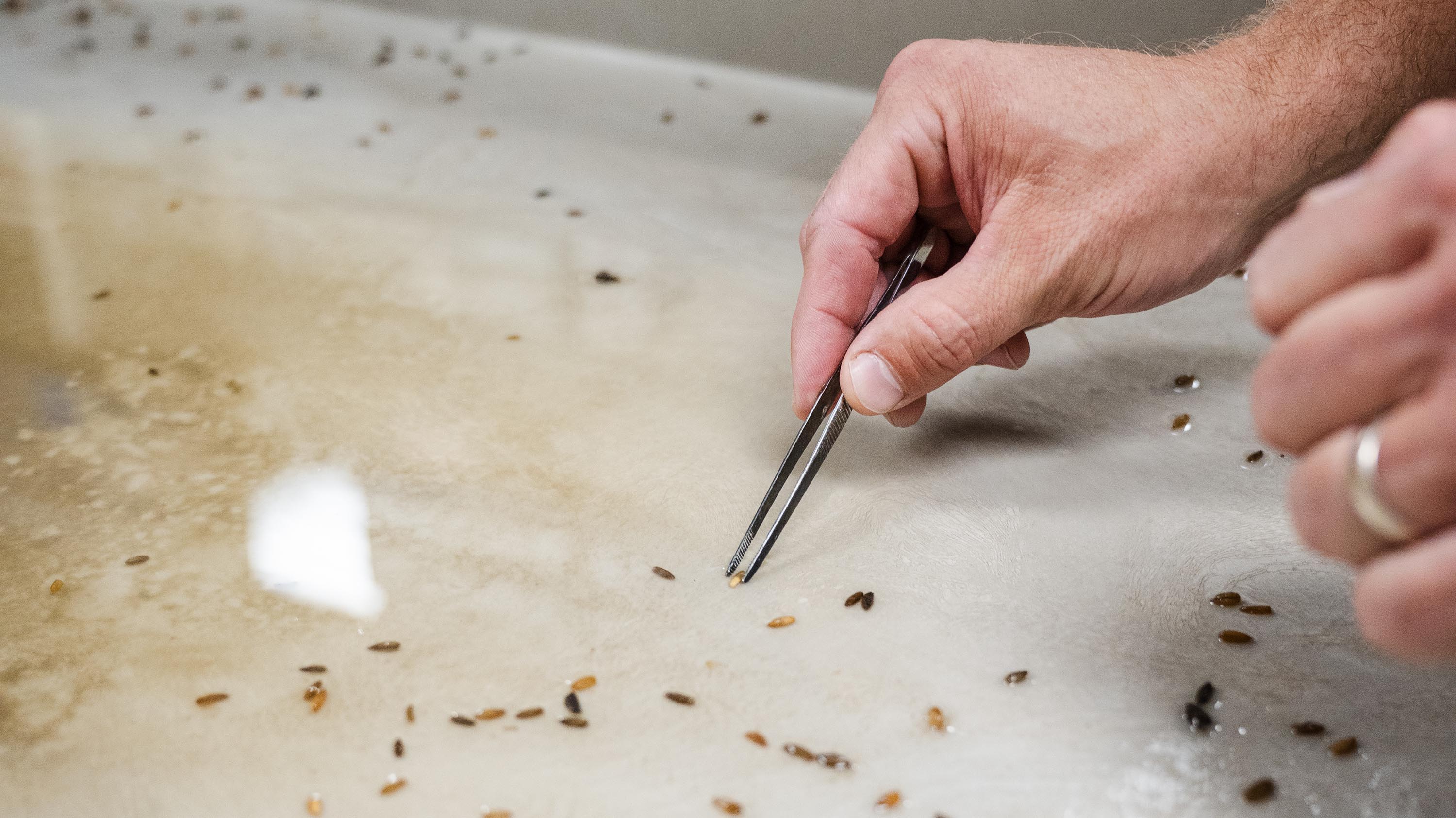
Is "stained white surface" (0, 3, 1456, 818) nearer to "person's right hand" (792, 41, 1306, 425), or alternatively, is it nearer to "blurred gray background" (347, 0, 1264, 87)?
"person's right hand" (792, 41, 1306, 425)

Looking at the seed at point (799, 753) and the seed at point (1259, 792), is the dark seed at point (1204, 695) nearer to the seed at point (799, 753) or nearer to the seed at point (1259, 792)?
the seed at point (1259, 792)

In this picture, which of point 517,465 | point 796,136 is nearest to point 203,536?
point 517,465

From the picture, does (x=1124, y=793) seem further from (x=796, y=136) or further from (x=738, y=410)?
(x=796, y=136)

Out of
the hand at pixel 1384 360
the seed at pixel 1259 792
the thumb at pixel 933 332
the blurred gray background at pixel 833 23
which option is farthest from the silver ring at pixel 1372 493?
the blurred gray background at pixel 833 23

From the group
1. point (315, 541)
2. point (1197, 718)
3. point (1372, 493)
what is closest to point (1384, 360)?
point (1372, 493)

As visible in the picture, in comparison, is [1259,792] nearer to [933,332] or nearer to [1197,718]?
[1197,718]

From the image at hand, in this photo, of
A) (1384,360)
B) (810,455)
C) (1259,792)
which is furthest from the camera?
(810,455)
